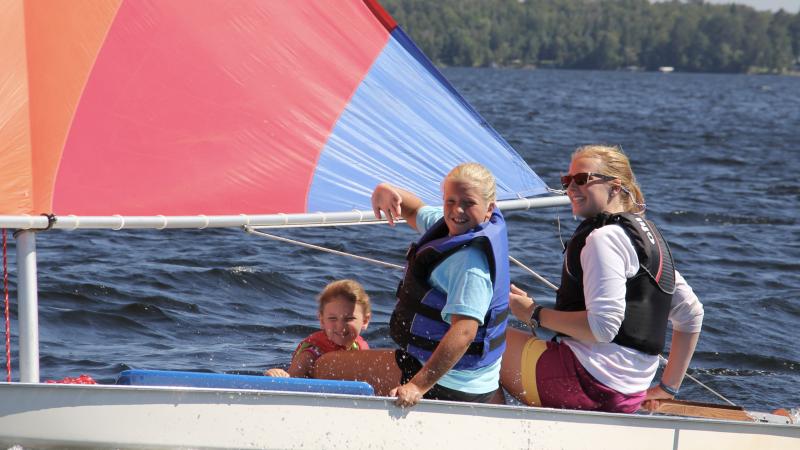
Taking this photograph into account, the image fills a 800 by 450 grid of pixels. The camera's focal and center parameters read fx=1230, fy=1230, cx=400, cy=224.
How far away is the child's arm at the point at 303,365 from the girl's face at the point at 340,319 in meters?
0.11

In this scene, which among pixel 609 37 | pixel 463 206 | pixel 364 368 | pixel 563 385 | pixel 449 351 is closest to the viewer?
pixel 449 351

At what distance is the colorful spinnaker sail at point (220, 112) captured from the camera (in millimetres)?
4258

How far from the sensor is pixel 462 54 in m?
109

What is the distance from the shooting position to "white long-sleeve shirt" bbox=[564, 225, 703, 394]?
12.8 ft

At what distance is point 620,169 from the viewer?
4062 mm

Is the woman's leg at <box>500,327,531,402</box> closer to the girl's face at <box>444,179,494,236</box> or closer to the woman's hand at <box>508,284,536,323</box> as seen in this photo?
the woman's hand at <box>508,284,536,323</box>

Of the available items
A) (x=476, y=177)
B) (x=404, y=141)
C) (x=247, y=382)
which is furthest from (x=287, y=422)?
(x=404, y=141)

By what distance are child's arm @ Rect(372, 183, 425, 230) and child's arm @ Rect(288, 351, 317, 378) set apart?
0.57 meters

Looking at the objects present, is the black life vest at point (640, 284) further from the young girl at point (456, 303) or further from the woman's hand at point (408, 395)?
the woman's hand at point (408, 395)

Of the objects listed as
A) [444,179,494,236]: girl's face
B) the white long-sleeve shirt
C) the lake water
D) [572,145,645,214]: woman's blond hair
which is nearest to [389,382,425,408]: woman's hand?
[444,179,494,236]: girl's face

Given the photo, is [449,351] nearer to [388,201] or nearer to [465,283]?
[465,283]

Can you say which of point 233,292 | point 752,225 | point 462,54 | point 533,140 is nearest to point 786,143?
point 533,140

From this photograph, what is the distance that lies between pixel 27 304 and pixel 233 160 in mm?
1015

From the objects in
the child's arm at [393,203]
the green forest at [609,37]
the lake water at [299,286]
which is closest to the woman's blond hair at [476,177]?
the child's arm at [393,203]
